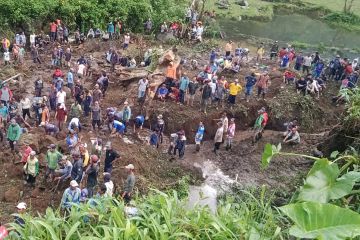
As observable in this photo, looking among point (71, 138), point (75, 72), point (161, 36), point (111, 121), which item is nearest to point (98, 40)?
point (161, 36)

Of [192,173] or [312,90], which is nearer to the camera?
[192,173]

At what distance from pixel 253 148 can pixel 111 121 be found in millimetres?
4803

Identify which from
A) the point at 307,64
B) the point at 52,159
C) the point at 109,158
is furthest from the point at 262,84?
the point at 52,159

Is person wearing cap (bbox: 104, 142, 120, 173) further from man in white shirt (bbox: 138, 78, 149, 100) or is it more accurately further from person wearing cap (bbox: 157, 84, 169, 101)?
person wearing cap (bbox: 157, 84, 169, 101)

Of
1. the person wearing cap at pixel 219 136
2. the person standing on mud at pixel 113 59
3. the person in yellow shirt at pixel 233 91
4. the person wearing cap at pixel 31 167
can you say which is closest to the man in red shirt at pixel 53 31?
Result: the person standing on mud at pixel 113 59

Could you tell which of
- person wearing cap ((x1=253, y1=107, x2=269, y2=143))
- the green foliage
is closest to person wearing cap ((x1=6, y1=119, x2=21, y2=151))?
person wearing cap ((x1=253, y1=107, x2=269, y2=143))

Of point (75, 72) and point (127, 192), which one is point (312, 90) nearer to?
point (75, 72)

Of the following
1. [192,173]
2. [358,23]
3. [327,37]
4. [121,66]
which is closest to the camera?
[192,173]

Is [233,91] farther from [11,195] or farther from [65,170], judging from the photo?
[11,195]

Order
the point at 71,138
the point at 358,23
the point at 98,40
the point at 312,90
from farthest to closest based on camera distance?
the point at 358,23
the point at 98,40
the point at 312,90
the point at 71,138

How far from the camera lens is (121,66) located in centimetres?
2130

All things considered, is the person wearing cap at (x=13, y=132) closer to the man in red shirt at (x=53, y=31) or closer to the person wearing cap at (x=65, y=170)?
the person wearing cap at (x=65, y=170)

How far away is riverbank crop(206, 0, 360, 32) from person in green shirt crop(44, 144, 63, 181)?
2413 centimetres

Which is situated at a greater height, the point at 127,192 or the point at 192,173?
the point at 127,192
